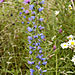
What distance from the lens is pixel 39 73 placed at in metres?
1.30

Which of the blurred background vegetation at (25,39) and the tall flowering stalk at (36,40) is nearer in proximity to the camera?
the tall flowering stalk at (36,40)

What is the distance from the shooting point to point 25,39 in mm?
2205

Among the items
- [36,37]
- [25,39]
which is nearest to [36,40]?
[36,37]

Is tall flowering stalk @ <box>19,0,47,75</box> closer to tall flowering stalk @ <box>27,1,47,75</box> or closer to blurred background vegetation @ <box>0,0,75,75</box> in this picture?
tall flowering stalk @ <box>27,1,47,75</box>

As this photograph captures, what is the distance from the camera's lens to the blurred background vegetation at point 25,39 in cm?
169

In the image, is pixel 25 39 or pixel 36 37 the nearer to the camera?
pixel 36 37

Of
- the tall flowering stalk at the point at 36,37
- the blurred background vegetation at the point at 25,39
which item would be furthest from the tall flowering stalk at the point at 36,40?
Result: the blurred background vegetation at the point at 25,39

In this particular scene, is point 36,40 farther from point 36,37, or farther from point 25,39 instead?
point 25,39

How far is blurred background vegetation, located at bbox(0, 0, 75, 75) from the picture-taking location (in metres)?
1.69

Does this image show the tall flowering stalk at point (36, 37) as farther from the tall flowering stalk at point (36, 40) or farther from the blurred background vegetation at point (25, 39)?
the blurred background vegetation at point (25, 39)

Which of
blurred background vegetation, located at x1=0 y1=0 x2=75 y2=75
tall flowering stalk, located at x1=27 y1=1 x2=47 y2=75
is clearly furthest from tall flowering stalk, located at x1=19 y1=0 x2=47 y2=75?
blurred background vegetation, located at x1=0 y1=0 x2=75 y2=75

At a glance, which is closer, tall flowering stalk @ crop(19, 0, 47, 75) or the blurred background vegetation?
tall flowering stalk @ crop(19, 0, 47, 75)

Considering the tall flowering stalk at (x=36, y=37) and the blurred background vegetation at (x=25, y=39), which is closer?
the tall flowering stalk at (x=36, y=37)

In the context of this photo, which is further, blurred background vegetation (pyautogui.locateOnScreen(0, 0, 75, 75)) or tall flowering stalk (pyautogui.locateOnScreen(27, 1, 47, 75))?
blurred background vegetation (pyautogui.locateOnScreen(0, 0, 75, 75))
